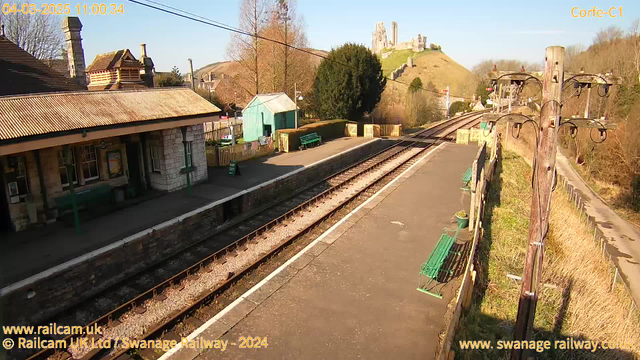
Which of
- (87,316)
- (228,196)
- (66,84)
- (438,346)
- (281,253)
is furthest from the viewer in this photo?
(66,84)

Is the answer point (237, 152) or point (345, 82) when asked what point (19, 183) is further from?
point (345, 82)

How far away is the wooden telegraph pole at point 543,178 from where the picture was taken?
4.98 metres

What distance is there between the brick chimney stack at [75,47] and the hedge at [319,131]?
34.5 ft

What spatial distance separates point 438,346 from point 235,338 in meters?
3.46

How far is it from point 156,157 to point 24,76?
19.4ft

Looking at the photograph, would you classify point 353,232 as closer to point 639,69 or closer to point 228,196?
point 228,196

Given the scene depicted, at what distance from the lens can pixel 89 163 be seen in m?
12.7

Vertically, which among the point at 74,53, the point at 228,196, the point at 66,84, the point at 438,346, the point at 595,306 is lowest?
the point at 595,306

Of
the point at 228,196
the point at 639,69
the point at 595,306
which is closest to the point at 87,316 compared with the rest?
the point at 228,196

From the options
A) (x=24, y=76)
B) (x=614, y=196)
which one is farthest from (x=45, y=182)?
(x=614, y=196)

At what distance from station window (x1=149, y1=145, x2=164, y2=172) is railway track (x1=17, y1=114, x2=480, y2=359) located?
164 inches

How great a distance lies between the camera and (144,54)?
20766 millimetres

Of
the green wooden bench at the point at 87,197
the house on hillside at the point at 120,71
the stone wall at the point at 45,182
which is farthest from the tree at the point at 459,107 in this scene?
the stone wall at the point at 45,182

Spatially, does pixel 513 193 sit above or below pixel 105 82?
below
